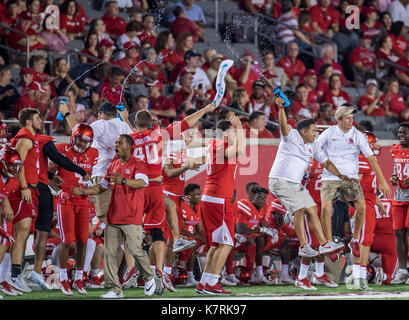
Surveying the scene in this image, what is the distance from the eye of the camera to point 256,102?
14711 mm

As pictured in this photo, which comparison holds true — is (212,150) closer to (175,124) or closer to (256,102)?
(175,124)

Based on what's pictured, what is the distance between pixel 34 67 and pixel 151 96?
6.09 feet

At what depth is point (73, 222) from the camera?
33.6 ft

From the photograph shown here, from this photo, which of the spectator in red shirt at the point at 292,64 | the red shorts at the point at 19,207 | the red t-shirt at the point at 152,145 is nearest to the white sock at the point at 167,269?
the red t-shirt at the point at 152,145

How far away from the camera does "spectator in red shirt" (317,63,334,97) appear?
16.0 metres

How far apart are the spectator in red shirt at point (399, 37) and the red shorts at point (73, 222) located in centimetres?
960

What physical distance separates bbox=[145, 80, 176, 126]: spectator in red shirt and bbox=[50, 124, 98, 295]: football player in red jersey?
3.17m

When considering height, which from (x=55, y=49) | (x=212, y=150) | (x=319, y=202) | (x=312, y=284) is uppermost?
(x=55, y=49)

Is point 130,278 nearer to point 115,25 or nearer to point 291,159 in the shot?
point 291,159

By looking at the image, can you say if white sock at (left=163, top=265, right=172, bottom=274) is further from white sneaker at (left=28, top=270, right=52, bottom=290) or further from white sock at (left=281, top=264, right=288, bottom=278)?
white sock at (left=281, top=264, right=288, bottom=278)

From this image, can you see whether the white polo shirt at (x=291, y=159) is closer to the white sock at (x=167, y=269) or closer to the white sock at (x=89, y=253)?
the white sock at (x=167, y=269)

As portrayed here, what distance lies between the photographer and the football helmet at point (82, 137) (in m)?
10.4

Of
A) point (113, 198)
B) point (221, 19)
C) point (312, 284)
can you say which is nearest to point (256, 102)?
point (221, 19)

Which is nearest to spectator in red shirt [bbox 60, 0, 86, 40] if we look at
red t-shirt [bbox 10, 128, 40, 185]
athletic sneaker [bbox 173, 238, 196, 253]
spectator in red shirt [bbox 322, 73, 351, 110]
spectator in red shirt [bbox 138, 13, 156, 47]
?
spectator in red shirt [bbox 138, 13, 156, 47]
